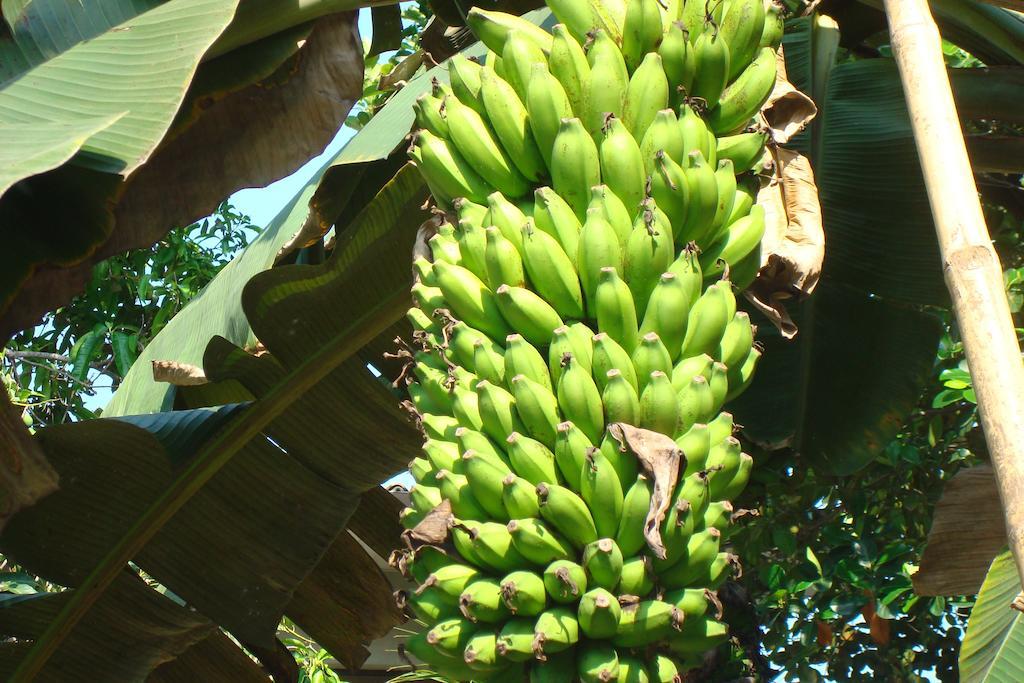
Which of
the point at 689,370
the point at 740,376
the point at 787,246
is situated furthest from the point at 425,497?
the point at 787,246

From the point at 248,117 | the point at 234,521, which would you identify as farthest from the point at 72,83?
the point at 234,521

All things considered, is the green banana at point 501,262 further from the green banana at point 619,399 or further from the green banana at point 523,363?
the green banana at point 619,399

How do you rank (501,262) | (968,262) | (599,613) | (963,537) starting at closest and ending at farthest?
1. (968,262)
2. (599,613)
3. (501,262)
4. (963,537)

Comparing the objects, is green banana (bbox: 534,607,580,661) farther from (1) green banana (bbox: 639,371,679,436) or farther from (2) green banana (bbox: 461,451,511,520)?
(1) green banana (bbox: 639,371,679,436)

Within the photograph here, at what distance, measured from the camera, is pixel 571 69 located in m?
1.54

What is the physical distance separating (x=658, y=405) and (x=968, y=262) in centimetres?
40

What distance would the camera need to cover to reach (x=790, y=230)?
165 cm

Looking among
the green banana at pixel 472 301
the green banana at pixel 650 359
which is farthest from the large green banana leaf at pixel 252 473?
the green banana at pixel 650 359

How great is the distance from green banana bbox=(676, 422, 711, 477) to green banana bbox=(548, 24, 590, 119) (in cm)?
51

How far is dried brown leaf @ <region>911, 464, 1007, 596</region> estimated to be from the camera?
219 centimetres

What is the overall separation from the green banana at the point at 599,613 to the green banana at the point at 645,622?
12 mm

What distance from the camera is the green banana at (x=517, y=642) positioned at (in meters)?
1.19

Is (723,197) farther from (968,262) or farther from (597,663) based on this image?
(597,663)

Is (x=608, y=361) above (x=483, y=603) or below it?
above
